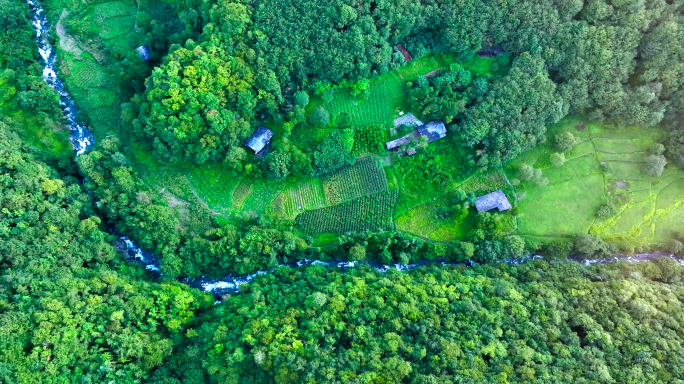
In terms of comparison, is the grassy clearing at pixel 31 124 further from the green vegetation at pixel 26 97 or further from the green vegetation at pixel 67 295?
the green vegetation at pixel 67 295

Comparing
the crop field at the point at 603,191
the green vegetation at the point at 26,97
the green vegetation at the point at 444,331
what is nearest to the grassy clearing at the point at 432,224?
the green vegetation at the point at 444,331

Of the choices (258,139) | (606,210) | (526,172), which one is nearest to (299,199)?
(258,139)

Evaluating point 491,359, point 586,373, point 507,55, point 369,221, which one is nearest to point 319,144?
point 369,221

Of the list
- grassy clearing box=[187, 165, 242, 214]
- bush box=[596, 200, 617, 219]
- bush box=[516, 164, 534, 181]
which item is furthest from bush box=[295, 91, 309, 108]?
bush box=[596, 200, 617, 219]

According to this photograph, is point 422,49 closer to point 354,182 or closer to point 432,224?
point 354,182

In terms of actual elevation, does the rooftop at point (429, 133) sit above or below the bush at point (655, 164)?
above

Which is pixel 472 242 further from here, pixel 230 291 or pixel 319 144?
pixel 230 291
